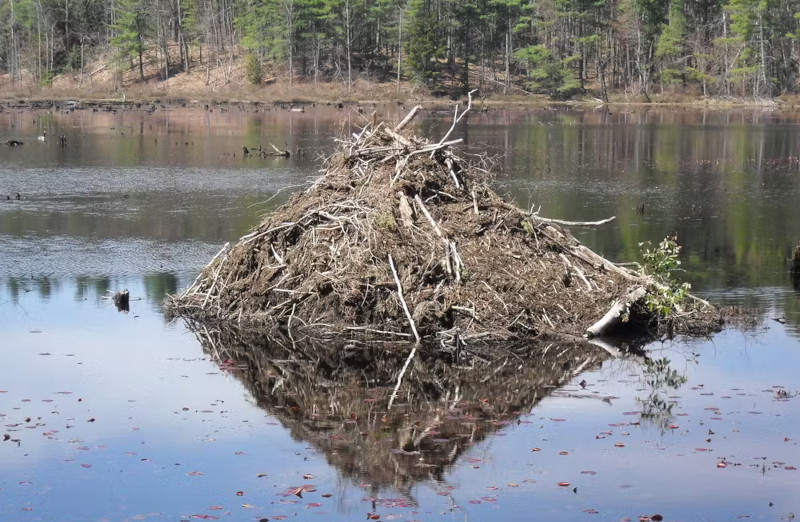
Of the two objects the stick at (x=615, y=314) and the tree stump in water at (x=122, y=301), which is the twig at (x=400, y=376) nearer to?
the stick at (x=615, y=314)

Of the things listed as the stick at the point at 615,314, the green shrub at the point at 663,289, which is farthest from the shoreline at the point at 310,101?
the stick at the point at 615,314

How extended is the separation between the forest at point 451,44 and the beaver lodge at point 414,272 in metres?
78.3

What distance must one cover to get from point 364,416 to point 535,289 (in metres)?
4.34

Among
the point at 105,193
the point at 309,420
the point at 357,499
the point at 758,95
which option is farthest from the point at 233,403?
the point at 758,95

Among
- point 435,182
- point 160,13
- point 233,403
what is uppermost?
point 160,13

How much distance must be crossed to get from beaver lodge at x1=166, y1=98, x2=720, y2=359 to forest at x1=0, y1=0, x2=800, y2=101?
78279 millimetres

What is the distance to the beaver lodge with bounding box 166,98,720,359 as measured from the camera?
605 inches

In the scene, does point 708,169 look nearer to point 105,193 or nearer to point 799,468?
point 105,193

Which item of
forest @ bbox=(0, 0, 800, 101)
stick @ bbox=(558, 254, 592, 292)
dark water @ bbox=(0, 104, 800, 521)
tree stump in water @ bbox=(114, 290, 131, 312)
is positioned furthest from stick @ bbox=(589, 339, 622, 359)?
forest @ bbox=(0, 0, 800, 101)

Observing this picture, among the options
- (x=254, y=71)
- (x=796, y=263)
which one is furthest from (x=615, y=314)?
(x=254, y=71)

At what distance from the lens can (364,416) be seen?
12.1 metres

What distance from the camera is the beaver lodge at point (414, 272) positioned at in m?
15.4

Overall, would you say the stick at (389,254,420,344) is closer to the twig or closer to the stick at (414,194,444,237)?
the twig

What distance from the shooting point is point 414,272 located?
51.6 feet
